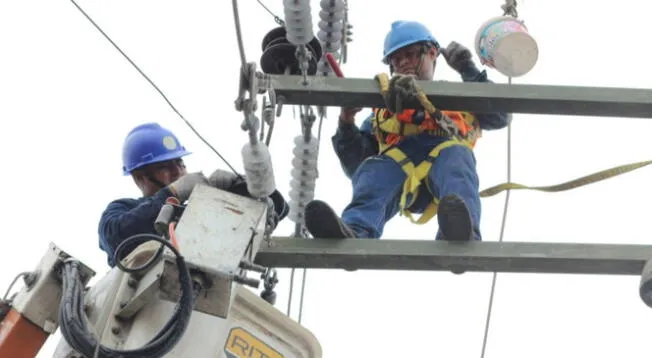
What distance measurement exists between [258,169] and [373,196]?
5.16 feet

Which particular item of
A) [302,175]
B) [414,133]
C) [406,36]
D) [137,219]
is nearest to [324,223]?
[137,219]

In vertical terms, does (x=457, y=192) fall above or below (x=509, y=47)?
below

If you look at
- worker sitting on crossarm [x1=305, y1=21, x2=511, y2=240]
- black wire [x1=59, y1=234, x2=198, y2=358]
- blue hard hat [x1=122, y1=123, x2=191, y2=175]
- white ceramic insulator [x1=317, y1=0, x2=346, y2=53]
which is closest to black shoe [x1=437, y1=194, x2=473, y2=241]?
worker sitting on crossarm [x1=305, y1=21, x2=511, y2=240]

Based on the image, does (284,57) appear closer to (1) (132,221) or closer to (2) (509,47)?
(1) (132,221)

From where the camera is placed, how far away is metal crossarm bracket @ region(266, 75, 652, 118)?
16.2 feet

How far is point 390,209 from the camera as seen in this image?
19.9 feet

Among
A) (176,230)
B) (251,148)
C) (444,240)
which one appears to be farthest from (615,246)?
(176,230)

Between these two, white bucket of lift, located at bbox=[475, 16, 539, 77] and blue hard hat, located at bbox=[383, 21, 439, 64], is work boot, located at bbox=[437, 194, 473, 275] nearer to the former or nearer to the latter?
white bucket of lift, located at bbox=[475, 16, 539, 77]

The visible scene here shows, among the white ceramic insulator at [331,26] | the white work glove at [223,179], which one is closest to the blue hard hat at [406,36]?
the white ceramic insulator at [331,26]

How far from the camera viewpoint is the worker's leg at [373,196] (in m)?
5.69

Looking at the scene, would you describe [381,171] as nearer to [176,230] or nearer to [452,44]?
[452,44]

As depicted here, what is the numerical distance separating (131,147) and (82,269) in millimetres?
2000

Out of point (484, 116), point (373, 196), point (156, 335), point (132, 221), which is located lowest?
point (156, 335)

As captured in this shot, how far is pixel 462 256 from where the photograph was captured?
190 inches
